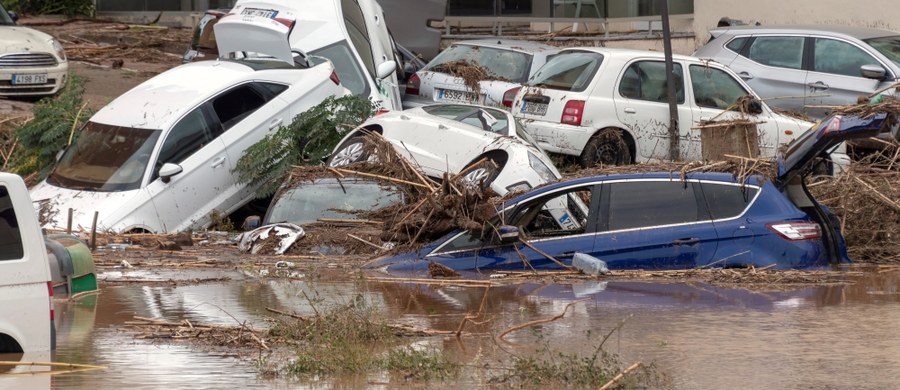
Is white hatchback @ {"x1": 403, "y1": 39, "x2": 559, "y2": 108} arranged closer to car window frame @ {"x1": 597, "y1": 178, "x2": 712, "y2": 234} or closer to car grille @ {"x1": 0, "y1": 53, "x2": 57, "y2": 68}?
car grille @ {"x1": 0, "y1": 53, "x2": 57, "y2": 68}

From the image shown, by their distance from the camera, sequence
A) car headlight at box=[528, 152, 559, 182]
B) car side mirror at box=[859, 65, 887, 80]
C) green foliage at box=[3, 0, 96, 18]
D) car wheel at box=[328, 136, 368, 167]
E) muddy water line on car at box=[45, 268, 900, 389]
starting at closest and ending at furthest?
muddy water line on car at box=[45, 268, 900, 389]
car headlight at box=[528, 152, 559, 182]
car wheel at box=[328, 136, 368, 167]
car side mirror at box=[859, 65, 887, 80]
green foliage at box=[3, 0, 96, 18]

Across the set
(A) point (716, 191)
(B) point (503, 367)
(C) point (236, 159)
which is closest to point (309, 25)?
(C) point (236, 159)

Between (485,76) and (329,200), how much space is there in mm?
5411

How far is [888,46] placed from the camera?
62.3ft

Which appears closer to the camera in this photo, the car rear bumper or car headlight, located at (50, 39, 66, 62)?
the car rear bumper

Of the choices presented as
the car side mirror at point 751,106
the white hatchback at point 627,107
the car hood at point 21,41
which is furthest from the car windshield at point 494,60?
the car hood at point 21,41

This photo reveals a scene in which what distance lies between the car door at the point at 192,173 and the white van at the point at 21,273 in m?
7.31

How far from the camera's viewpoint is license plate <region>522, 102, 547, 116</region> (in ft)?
56.4

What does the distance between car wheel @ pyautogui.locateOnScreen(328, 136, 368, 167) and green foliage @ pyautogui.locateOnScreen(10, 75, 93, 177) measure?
342cm

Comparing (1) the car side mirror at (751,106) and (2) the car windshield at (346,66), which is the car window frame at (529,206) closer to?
(1) the car side mirror at (751,106)

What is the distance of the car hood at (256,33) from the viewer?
59.8ft

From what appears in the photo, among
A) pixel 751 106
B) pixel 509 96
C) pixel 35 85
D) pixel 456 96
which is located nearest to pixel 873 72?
pixel 751 106

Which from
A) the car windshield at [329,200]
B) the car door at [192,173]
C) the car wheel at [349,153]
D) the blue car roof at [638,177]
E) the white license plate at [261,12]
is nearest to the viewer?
the blue car roof at [638,177]

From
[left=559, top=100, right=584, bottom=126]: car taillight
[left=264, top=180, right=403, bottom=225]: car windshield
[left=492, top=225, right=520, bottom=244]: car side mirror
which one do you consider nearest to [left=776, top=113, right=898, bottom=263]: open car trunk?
[left=492, top=225, right=520, bottom=244]: car side mirror
